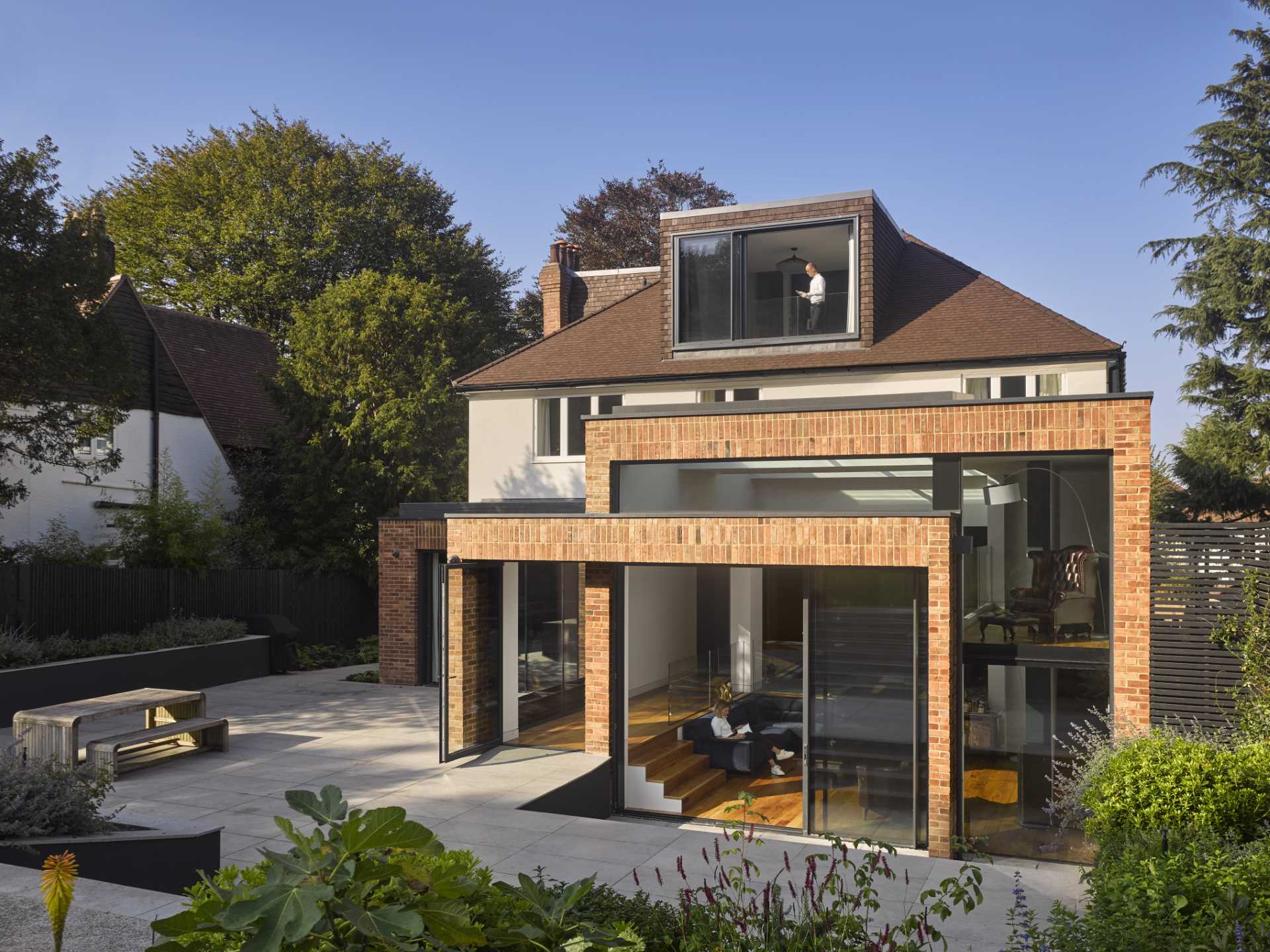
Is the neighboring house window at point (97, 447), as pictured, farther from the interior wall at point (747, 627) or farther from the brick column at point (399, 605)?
the interior wall at point (747, 627)

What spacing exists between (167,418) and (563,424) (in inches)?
443

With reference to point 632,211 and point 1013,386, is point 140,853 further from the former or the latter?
point 632,211

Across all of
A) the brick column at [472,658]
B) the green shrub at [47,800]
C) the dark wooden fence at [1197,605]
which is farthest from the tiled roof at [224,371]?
the dark wooden fence at [1197,605]

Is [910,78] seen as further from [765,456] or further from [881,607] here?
[881,607]

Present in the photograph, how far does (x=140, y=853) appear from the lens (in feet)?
23.8

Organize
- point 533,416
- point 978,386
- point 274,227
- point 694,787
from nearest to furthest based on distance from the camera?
point 694,787 → point 978,386 → point 533,416 → point 274,227

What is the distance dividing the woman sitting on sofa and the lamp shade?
3.99m

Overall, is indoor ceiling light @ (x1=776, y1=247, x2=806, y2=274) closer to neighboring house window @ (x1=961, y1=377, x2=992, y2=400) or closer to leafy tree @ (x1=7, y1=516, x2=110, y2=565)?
neighboring house window @ (x1=961, y1=377, x2=992, y2=400)

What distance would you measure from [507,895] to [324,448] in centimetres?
2259

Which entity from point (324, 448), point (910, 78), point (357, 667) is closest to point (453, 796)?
point (357, 667)

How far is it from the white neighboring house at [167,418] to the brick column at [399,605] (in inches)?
212

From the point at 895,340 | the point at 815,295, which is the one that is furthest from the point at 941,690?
the point at 815,295

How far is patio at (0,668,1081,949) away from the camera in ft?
25.7

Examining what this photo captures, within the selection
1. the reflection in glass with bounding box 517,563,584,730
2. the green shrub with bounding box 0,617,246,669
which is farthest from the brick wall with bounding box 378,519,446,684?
the reflection in glass with bounding box 517,563,584,730
